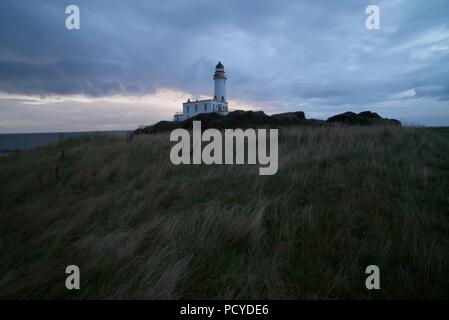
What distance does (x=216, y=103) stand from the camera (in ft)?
137

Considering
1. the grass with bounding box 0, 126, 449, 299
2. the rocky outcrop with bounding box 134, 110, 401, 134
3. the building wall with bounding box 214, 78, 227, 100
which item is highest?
the building wall with bounding box 214, 78, 227, 100

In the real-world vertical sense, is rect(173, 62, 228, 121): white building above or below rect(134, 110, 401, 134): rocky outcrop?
above

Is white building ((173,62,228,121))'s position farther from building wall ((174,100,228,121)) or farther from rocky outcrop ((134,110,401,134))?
rocky outcrop ((134,110,401,134))

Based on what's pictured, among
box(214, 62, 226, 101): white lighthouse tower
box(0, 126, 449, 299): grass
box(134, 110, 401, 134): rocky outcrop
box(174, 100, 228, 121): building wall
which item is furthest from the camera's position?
Result: box(214, 62, 226, 101): white lighthouse tower

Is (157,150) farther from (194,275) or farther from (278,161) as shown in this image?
(194,275)

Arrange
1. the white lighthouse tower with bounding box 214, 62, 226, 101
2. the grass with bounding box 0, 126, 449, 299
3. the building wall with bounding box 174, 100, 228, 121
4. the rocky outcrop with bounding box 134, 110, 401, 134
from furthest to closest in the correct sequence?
the white lighthouse tower with bounding box 214, 62, 226, 101 < the building wall with bounding box 174, 100, 228, 121 < the rocky outcrop with bounding box 134, 110, 401, 134 < the grass with bounding box 0, 126, 449, 299

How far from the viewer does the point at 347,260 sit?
2.42 meters

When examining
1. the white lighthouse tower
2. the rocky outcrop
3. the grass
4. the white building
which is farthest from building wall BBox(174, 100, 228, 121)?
the grass

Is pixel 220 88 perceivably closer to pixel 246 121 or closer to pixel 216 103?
pixel 216 103

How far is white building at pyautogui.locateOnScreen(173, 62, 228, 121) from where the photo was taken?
137ft

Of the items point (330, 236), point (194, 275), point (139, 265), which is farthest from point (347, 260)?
point (139, 265)

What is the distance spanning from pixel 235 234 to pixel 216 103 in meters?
40.7

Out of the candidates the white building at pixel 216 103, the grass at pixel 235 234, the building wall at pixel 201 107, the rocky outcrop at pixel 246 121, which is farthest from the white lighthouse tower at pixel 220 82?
the grass at pixel 235 234
